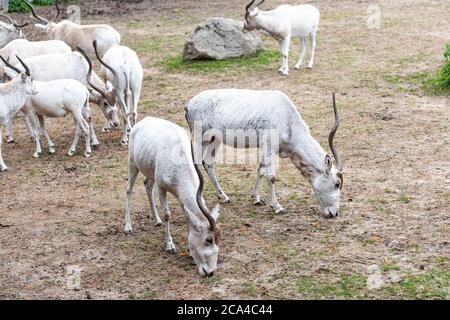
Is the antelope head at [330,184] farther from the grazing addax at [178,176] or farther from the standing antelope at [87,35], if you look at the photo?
the standing antelope at [87,35]

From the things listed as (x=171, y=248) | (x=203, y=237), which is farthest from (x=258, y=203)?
(x=203, y=237)

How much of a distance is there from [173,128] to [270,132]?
131 cm

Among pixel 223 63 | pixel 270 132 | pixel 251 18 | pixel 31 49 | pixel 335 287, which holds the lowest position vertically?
pixel 223 63

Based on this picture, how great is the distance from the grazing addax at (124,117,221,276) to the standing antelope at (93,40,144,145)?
10.8ft

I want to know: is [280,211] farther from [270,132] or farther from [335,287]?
[335,287]

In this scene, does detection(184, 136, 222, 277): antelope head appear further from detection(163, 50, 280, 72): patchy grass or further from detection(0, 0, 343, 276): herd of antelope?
detection(163, 50, 280, 72): patchy grass

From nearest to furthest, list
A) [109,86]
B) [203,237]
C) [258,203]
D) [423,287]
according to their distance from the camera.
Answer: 1. [423,287]
2. [203,237]
3. [258,203]
4. [109,86]

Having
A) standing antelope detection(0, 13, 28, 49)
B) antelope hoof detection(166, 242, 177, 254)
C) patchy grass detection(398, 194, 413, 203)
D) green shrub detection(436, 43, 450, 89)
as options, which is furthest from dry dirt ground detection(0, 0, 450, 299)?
standing antelope detection(0, 13, 28, 49)

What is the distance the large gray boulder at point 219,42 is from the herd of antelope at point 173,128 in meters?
2.12

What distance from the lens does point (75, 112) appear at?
35.9 ft

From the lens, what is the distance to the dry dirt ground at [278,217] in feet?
23.8

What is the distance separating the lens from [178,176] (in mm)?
7508

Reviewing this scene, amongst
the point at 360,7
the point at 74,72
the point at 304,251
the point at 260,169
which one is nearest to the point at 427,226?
the point at 304,251
